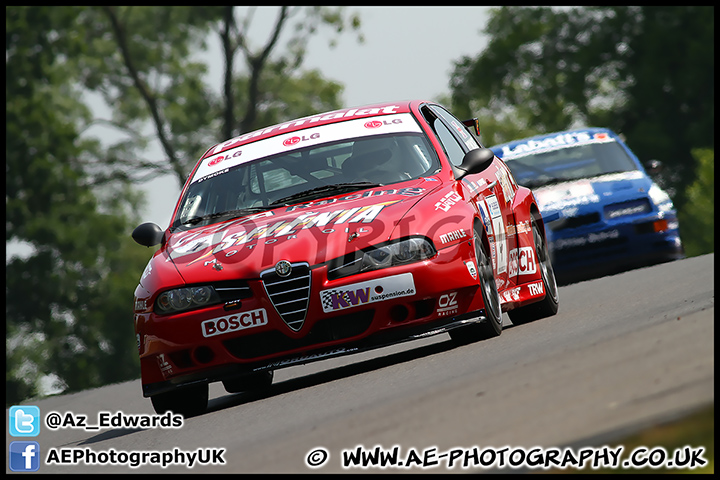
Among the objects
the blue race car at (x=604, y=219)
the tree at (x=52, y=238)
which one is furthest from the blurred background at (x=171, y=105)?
the blue race car at (x=604, y=219)

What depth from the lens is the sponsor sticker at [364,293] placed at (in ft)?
22.8

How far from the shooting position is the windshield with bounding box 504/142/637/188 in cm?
1454

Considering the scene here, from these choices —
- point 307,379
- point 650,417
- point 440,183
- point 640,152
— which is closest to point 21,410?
point 307,379

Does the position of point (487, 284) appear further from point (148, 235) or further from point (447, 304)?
point (148, 235)

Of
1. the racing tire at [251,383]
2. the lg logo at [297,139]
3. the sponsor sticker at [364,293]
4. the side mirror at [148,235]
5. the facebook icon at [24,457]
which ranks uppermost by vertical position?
the lg logo at [297,139]

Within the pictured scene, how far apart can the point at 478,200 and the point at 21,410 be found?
4117 mm

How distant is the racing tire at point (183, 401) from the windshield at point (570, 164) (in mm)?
7391

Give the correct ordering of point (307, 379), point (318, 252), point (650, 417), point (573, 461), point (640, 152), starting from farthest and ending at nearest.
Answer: point (640, 152)
point (307, 379)
point (318, 252)
point (650, 417)
point (573, 461)

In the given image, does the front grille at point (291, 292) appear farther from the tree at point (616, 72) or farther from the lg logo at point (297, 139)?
the tree at point (616, 72)

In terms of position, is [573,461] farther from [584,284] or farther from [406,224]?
[584,284]

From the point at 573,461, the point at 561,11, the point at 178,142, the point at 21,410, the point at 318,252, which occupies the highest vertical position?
the point at 561,11

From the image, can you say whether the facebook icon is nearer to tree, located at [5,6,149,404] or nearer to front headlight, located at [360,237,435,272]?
front headlight, located at [360,237,435,272]

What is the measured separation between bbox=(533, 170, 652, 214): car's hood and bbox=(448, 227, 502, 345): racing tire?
20.6 feet

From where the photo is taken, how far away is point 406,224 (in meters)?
7.14
